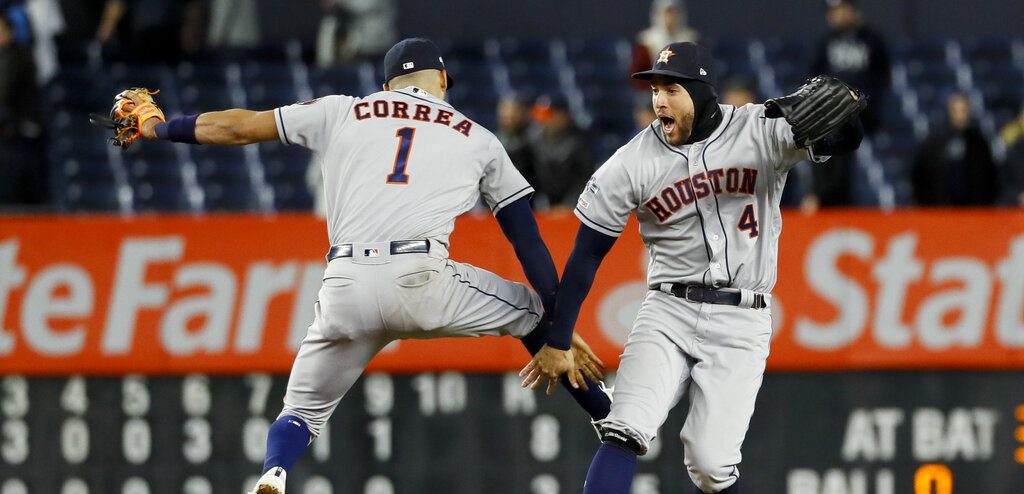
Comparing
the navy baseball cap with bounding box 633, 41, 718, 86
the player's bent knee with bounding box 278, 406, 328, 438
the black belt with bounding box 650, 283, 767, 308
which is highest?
the navy baseball cap with bounding box 633, 41, 718, 86

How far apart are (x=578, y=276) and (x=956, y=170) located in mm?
5511

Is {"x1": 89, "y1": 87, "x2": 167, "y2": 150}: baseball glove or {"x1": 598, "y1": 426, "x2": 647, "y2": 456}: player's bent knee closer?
{"x1": 598, "y1": 426, "x2": 647, "y2": 456}: player's bent knee

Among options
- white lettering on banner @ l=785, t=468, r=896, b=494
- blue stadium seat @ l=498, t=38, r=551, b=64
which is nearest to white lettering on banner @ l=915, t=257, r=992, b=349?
white lettering on banner @ l=785, t=468, r=896, b=494

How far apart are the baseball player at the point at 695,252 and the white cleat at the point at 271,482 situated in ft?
3.75

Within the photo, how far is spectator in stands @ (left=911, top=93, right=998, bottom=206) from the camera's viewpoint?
10.8m

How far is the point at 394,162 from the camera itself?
6.09 m

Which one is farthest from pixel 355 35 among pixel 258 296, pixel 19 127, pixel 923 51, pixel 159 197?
pixel 258 296

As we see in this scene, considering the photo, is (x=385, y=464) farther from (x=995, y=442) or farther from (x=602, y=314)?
(x=995, y=442)

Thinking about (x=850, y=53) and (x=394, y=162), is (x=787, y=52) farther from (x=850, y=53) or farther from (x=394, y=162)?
(x=394, y=162)

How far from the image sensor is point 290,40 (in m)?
16.0

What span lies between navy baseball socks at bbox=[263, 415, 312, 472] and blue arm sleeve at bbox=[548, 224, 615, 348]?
109cm

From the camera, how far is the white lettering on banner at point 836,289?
8391 millimetres

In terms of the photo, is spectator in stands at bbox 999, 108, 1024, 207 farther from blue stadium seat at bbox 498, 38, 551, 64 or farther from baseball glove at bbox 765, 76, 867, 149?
baseball glove at bbox 765, 76, 867, 149

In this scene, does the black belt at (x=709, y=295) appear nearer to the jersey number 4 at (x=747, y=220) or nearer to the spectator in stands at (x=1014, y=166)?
the jersey number 4 at (x=747, y=220)
